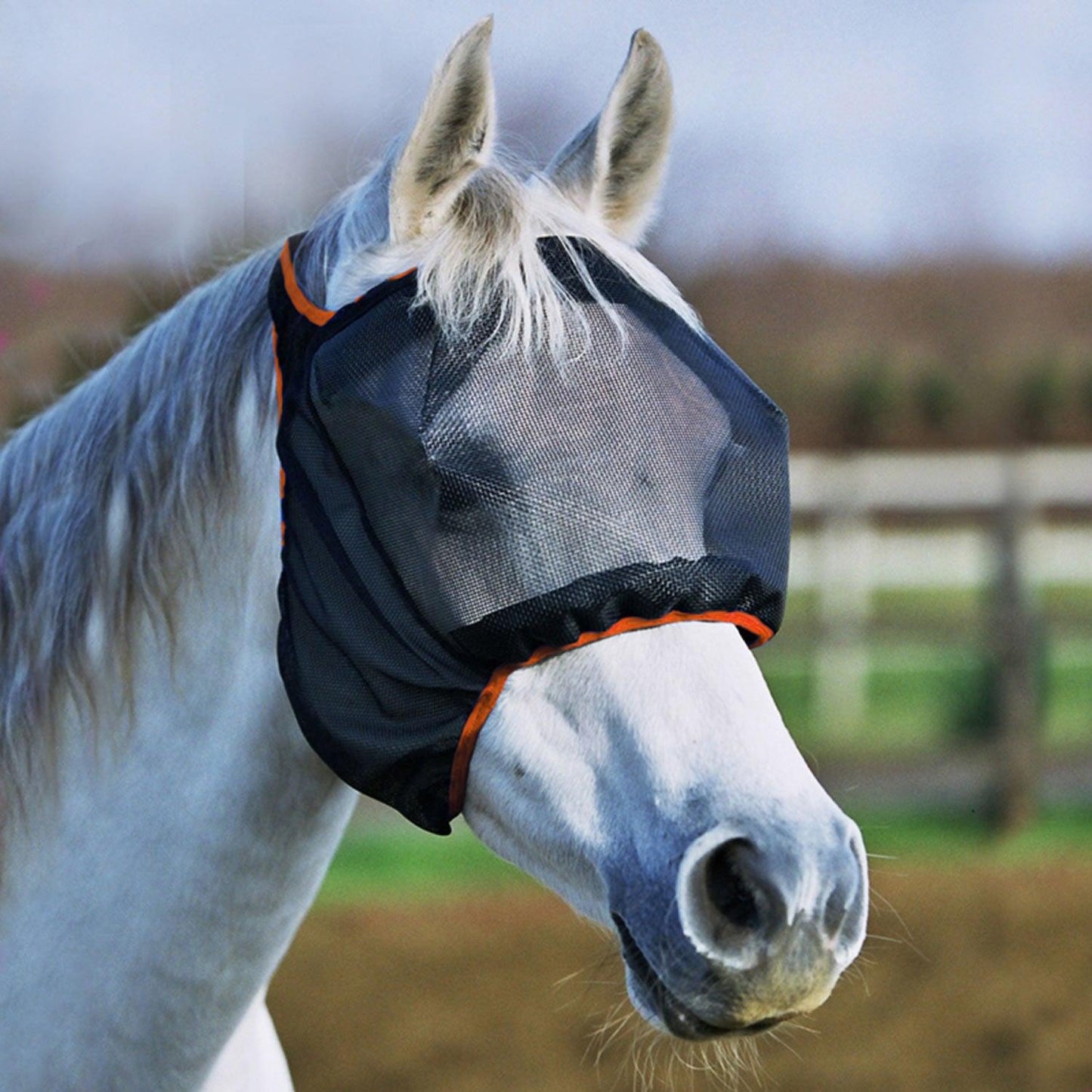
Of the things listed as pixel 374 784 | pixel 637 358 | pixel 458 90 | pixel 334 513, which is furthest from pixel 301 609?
pixel 458 90

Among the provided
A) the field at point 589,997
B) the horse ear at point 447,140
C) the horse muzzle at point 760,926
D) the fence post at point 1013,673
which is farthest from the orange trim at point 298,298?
the fence post at point 1013,673

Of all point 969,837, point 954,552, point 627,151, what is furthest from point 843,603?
point 627,151

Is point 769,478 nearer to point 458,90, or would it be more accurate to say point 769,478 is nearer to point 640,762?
point 640,762

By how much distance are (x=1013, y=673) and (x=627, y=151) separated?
6539mm

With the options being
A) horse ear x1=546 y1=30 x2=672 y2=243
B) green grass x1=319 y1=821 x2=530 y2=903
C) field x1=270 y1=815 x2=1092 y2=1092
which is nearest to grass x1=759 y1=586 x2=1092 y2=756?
field x1=270 y1=815 x2=1092 y2=1092

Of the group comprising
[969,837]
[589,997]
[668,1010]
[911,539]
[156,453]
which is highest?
[156,453]

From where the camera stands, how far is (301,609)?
1611 mm

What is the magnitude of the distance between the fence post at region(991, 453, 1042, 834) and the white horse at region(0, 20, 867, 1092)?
6.24m

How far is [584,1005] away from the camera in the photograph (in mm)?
5219

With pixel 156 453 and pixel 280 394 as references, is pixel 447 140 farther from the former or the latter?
pixel 156 453

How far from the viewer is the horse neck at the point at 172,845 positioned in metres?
1.72

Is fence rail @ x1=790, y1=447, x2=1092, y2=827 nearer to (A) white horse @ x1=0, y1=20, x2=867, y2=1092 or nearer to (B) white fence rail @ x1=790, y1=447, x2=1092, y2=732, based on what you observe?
(B) white fence rail @ x1=790, y1=447, x2=1092, y2=732

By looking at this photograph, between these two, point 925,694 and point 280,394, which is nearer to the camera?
point 280,394

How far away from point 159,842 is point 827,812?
0.87 meters
